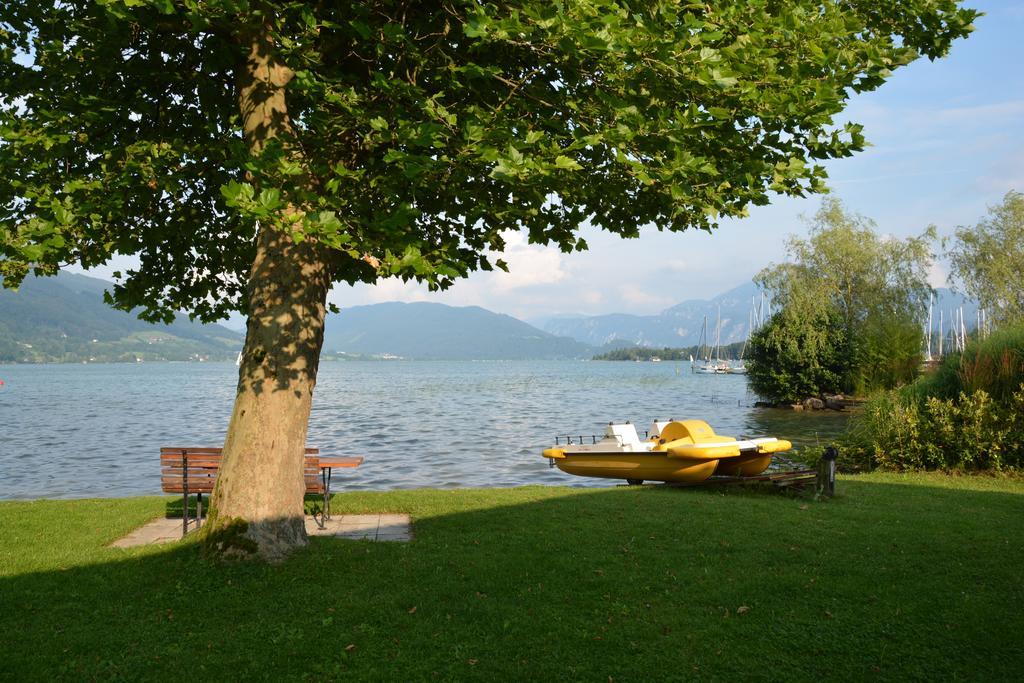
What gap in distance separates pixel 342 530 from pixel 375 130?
236 inches

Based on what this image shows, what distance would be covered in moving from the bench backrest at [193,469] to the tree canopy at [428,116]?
2.92 m

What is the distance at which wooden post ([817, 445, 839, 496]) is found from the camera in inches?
494

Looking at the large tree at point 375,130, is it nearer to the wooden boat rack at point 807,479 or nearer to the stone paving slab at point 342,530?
the stone paving slab at point 342,530

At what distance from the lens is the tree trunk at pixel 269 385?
7.90 metres

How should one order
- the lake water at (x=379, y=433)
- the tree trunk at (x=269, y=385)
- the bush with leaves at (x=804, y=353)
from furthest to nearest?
1. the bush with leaves at (x=804, y=353)
2. the lake water at (x=379, y=433)
3. the tree trunk at (x=269, y=385)

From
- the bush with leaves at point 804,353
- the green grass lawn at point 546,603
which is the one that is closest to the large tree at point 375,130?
the green grass lawn at point 546,603

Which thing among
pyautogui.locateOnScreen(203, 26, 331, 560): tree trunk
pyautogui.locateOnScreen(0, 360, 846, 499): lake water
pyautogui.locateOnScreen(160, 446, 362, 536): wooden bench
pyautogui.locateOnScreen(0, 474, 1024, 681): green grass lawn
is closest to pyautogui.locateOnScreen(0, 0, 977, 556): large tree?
pyautogui.locateOnScreen(203, 26, 331, 560): tree trunk

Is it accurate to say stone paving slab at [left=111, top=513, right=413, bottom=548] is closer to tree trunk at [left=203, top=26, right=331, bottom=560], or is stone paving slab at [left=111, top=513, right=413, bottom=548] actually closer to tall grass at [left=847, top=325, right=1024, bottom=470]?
tree trunk at [left=203, top=26, right=331, bottom=560]

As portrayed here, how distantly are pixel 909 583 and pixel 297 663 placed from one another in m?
5.98

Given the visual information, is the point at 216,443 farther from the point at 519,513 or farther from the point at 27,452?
the point at 519,513

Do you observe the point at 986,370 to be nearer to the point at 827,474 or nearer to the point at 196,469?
the point at 827,474

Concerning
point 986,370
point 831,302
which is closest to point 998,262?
point 831,302

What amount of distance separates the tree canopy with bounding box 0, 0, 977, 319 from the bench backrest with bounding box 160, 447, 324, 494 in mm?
2916

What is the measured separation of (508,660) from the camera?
5648mm
